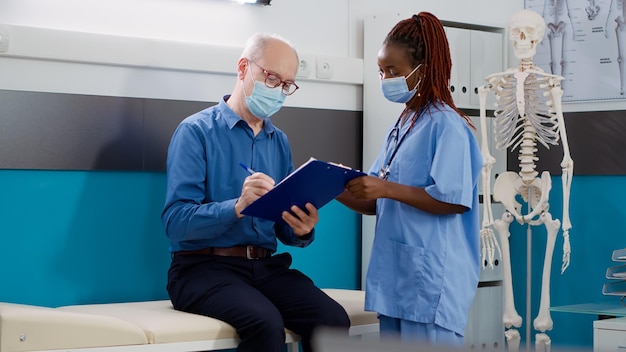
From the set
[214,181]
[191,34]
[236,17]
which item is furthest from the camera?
[236,17]

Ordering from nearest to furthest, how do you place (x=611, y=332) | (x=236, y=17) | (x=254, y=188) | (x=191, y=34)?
1. (x=254, y=188)
2. (x=611, y=332)
3. (x=191, y=34)
4. (x=236, y=17)

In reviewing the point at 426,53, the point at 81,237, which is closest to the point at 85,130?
the point at 81,237

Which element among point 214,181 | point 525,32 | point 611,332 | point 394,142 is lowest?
point 611,332

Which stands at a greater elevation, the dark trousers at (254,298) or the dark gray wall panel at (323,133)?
the dark gray wall panel at (323,133)

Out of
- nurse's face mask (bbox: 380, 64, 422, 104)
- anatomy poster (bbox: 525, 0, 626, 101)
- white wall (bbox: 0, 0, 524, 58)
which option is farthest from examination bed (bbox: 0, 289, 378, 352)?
anatomy poster (bbox: 525, 0, 626, 101)

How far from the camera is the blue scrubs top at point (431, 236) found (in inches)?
93.7

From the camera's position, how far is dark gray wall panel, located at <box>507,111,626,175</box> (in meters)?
3.80

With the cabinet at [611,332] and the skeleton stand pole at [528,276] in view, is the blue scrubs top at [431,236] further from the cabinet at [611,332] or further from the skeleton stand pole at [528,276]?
the skeleton stand pole at [528,276]

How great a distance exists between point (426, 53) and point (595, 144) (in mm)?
1687

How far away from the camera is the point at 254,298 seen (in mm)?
2580

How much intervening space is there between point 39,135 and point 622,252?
7.76 ft

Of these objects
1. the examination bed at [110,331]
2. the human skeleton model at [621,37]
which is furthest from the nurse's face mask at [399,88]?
the human skeleton model at [621,37]

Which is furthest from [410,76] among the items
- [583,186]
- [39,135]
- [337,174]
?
[583,186]

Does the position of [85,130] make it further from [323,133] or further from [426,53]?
[426,53]
